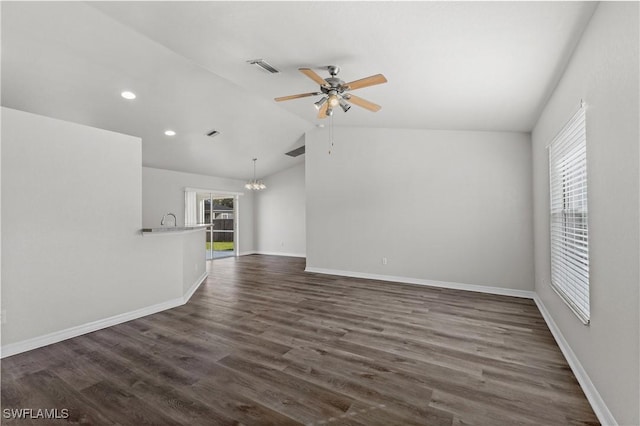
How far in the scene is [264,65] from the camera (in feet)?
10.4

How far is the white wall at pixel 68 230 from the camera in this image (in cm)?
265

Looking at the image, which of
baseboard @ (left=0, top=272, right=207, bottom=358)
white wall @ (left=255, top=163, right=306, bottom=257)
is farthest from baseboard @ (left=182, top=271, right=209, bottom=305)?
white wall @ (left=255, top=163, right=306, bottom=257)

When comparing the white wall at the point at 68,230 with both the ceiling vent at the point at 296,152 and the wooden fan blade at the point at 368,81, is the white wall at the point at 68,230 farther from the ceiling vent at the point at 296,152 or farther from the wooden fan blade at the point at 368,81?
the ceiling vent at the point at 296,152

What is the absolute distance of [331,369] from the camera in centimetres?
236

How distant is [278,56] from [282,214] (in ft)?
22.4

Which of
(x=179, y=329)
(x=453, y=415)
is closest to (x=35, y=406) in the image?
(x=179, y=329)

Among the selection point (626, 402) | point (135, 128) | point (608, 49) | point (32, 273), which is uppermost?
point (135, 128)

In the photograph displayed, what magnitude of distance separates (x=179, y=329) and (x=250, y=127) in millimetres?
4123

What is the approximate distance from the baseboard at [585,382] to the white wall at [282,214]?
22.4 ft

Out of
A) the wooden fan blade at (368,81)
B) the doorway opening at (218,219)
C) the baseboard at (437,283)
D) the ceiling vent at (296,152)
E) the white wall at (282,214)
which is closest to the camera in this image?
the wooden fan blade at (368,81)

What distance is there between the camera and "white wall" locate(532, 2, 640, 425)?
141cm

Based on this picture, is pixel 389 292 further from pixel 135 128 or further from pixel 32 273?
pixel 135 128

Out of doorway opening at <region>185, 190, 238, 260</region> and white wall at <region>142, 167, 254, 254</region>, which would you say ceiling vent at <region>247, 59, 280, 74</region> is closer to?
white wall at <region>142, 167, 254, 254</region>

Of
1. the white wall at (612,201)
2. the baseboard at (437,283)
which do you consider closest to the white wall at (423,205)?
the baseboard at (437,283)
